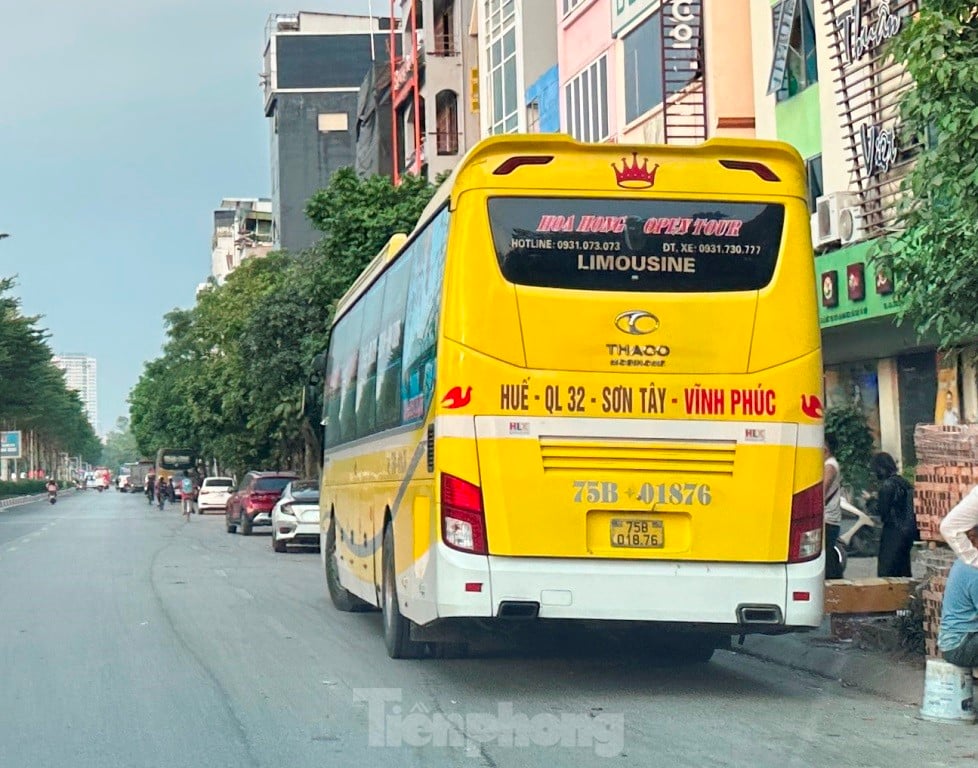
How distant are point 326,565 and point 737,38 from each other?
1532 centimetres

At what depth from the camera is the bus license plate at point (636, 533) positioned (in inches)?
390

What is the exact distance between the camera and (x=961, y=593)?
29.2 ft

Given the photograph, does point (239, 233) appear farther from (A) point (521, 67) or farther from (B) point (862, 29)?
(B) point (862, 29)

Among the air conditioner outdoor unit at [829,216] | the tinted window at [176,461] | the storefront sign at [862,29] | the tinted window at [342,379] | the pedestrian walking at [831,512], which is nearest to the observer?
the pedestrian walking at [831,512]

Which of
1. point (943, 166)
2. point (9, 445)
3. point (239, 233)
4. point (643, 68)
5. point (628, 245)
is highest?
point (239, 233)

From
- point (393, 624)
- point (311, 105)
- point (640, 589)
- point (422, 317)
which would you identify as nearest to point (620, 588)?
point (640, 589)

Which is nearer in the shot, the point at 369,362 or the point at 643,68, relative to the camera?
the point at 369,362

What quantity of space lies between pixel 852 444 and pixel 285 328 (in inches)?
1020

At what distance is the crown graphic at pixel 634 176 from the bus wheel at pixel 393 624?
353 centimetres

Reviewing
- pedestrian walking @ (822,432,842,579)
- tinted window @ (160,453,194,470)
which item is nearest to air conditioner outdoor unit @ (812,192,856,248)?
pedestrian walking @ (822,432,842,579)

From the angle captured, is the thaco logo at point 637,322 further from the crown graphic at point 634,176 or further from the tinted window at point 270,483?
the tinted window at point 270,483

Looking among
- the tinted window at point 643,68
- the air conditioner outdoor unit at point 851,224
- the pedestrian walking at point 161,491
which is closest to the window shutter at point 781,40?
the tinted window at point 643,68

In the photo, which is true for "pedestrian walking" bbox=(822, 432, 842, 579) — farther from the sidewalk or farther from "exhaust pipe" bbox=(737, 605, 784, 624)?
"exhaust pipe" bbox=(737, 605, 784, 624)

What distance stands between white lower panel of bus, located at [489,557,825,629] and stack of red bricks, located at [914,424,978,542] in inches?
45.6
